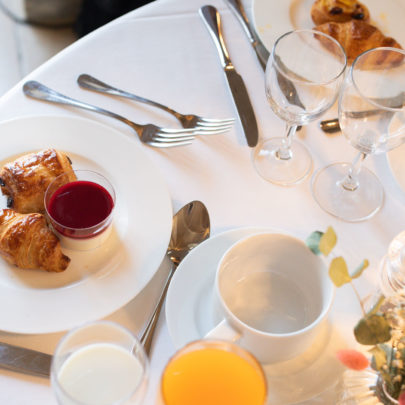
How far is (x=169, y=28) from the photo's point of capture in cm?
146

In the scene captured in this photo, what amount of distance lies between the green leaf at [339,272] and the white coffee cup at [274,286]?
6cm

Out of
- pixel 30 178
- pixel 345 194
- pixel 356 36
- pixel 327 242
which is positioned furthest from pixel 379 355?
pixel 356 36

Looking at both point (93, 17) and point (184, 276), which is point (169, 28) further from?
point (93, 17)

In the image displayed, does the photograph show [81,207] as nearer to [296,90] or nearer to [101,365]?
[101,365]

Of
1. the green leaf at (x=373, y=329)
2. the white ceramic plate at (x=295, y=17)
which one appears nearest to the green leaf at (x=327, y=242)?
the green leaf at (x=373, y=329)

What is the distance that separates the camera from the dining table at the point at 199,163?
0.95 m

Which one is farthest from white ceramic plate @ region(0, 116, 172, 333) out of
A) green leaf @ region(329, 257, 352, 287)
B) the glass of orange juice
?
green leaf @ region(329, 257, 352, 287)

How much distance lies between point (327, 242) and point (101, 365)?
39cm

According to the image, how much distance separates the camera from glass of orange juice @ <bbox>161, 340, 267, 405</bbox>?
2.52 feet

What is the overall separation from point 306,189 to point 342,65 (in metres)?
0.28

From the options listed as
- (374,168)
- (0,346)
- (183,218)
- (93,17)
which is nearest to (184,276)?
(183,218)

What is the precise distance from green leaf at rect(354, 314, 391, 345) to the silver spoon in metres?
0.40

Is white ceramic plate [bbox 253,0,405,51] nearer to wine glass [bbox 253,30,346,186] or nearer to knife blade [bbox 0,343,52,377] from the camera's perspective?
wine glass [bbox 253,30,346,186]

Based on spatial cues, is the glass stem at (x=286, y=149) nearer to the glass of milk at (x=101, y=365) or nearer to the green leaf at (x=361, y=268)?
the green leaf at (x=361, y=268)
